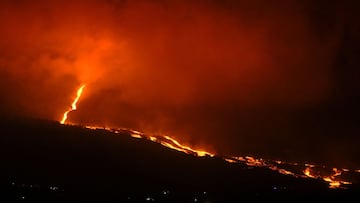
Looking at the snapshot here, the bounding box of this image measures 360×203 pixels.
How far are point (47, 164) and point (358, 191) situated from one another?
2112 centimetres

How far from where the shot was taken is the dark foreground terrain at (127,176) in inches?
1662

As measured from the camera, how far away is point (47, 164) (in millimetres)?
47719

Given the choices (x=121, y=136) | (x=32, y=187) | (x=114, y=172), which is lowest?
(x=32, y=187)

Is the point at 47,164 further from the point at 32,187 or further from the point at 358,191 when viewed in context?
the point at 358,191

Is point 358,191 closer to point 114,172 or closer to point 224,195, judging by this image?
point 224,195

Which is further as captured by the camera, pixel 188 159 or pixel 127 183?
pixel 188 159

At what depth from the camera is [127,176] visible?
48.2m

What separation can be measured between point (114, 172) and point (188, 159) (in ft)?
22.0

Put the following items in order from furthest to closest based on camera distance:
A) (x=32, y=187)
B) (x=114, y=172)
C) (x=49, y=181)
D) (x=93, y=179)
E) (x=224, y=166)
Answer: (x=224, y=166)
(x=114, y=172)
(x=93, y=179)
(x=49, y=181)
(x=32, y=187)

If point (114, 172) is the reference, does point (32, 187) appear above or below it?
below

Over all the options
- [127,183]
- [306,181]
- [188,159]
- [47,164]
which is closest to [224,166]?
[188,159]

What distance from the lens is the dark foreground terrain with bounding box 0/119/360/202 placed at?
4222 cm

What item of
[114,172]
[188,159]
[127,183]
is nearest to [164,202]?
[127,183]

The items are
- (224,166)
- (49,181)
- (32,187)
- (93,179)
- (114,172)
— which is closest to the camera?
(32,187)
